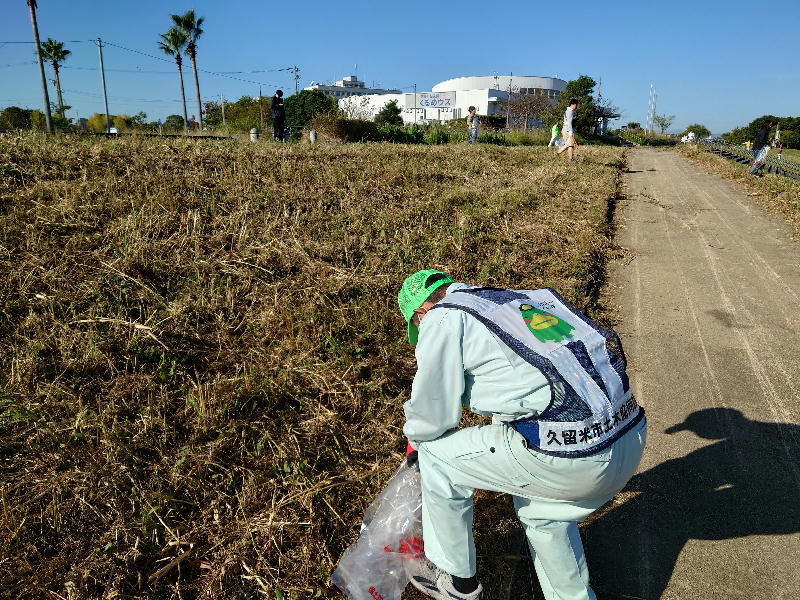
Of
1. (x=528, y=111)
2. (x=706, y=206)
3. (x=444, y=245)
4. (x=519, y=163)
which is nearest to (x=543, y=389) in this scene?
(x=444, y=245)

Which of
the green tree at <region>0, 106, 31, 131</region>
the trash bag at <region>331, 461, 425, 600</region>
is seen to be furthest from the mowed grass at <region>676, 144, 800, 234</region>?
the green tree at <region>0, 106, 31, 131</region>

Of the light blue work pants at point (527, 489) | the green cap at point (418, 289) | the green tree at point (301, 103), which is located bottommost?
the light blue work pants at point (527, 489)

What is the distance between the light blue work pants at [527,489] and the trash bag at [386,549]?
17 centimetres

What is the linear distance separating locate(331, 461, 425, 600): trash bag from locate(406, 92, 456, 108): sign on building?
3447 inches

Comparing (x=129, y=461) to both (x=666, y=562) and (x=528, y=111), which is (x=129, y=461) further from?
(x=528, y=111)

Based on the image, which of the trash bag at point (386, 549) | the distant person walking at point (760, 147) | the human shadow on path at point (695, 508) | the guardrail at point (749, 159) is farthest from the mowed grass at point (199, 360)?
the guardrail at point (749, 159)

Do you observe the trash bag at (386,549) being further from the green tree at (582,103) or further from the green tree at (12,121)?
the green tree at (582,103)

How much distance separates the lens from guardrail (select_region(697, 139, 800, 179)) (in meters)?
15.6

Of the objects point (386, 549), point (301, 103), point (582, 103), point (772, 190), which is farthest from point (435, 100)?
point (386, 549)

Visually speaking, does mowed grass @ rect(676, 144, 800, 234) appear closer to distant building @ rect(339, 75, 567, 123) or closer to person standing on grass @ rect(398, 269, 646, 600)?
person standing on grass @ rect(398, 269, 646, 600)

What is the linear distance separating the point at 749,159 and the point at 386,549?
24.6 m

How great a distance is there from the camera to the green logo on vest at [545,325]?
6.14 ft

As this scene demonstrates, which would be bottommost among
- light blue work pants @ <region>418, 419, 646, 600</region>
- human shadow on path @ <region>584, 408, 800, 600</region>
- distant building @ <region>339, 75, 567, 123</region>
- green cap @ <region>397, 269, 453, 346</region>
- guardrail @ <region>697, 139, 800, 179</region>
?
human shadow on path @ <region>584, 408, 800, 600</region>

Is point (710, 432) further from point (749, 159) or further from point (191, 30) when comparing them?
point (191, 30)
